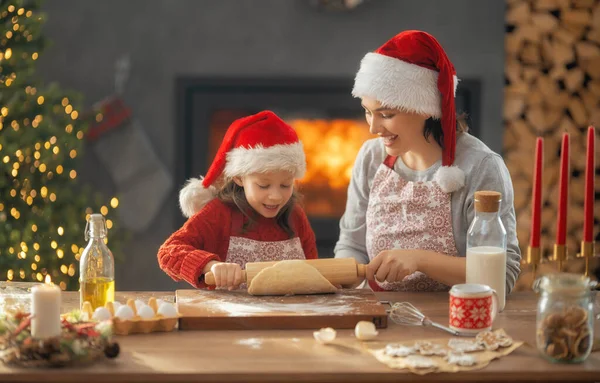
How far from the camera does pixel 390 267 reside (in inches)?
78.8

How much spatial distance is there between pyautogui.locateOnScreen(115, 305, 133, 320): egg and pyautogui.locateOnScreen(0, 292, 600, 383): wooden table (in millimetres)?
40

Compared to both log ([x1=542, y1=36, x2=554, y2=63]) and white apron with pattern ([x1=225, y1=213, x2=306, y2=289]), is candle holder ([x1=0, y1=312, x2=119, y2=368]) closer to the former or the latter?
white apron with pattern ([x1=225, y1=213, x2=306, y2=289])

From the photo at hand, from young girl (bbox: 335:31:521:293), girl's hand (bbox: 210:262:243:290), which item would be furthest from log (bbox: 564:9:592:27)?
girl's hand (bbox: 210:262:243:290)

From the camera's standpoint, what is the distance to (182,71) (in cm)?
387

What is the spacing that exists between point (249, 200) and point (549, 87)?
2.08m

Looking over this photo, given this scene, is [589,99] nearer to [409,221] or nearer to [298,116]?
[298,116]

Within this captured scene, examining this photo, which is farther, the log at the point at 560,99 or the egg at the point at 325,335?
the log at the point at 560,99

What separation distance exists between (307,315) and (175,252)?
1.58ft

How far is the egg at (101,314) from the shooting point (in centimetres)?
171

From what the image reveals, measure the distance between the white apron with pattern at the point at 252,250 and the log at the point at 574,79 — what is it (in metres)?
2.06

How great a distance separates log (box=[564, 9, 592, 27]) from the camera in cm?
380

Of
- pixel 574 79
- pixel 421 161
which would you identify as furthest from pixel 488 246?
pixel 574 79

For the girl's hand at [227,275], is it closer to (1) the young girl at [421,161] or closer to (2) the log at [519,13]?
(1) the young girl at [421,161]

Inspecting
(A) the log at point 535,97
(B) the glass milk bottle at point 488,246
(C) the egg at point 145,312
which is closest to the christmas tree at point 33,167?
(C) the egg at point 145,312
